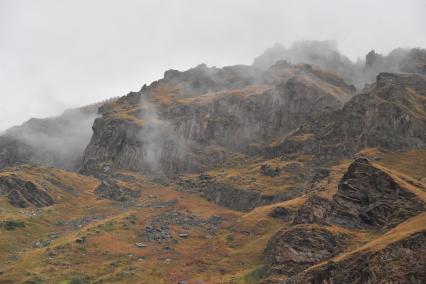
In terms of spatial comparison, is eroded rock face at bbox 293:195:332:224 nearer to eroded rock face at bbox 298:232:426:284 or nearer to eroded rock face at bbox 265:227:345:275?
eroded rock face at bbox 265:227:345:275

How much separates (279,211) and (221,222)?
2871cm

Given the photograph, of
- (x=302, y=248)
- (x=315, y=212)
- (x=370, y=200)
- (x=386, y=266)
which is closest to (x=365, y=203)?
(x=370, y=200)

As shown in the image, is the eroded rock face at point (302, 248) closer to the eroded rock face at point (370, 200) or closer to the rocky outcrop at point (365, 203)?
the rocky outcrop at point (365, 203)

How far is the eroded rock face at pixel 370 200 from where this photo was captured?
405 feet

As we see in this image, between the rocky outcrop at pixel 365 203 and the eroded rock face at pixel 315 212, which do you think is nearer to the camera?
the rocky outcrop at pixel 365 203

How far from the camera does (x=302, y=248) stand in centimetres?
12775

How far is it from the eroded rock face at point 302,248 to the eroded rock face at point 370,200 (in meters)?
9.38

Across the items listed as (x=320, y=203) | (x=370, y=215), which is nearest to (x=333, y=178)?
(x=320, y=203)

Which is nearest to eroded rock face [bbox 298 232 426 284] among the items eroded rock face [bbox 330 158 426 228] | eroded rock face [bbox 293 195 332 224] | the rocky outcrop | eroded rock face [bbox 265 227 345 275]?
eroded rock face [bbox 265 227 345 275]

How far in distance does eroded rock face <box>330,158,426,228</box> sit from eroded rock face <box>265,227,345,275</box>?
30.8 feet

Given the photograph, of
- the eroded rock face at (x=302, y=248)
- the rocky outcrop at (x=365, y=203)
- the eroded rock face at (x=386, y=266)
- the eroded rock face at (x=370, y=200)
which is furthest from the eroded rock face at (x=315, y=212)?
the eroded rock face at (x=386, y=266)

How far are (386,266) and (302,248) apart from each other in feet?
146

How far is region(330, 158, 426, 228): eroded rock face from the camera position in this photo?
123 meters

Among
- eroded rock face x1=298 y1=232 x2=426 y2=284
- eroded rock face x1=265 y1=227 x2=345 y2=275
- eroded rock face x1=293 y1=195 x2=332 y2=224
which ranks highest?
eroded rock face x1=298 y1=232 x2=426 y2=284
